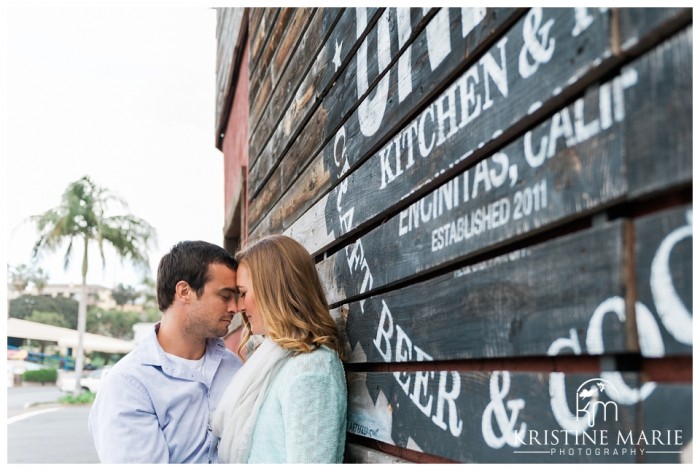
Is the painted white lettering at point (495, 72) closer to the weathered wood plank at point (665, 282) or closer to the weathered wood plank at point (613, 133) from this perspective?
the weathered wood plank at point (613, 133)

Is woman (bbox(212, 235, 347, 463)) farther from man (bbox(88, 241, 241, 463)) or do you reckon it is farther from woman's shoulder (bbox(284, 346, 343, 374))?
man (bbox(88, 241, 241, 463))

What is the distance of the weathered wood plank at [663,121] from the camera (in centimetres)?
94

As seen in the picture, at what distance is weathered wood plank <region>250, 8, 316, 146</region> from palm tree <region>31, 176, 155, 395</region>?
19519 millimetres

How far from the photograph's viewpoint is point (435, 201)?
1.71 meters

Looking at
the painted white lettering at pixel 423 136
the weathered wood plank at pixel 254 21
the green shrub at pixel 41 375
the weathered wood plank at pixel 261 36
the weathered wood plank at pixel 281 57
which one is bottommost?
the green shrub at pixel 41 375

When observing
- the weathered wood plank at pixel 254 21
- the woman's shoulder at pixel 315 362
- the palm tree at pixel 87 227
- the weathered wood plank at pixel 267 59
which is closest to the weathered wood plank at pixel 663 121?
the woman's shoulder at pixel 315 362

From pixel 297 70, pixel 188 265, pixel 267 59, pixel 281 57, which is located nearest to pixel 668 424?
pixel 188 265

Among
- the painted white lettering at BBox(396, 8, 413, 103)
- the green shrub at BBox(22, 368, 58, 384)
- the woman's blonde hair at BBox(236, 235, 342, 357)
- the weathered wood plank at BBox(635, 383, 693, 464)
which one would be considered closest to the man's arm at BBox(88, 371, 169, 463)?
the woman's blonde hair at BBox(236, 235, 342, 357)

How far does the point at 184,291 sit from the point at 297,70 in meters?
1.22

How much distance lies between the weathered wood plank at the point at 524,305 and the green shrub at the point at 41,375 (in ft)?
134

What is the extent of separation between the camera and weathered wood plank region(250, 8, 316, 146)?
3482 millimetres

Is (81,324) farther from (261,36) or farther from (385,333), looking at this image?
(385,333)

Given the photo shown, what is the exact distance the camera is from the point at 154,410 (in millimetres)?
2807

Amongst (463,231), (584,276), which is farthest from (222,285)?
(584,276)
